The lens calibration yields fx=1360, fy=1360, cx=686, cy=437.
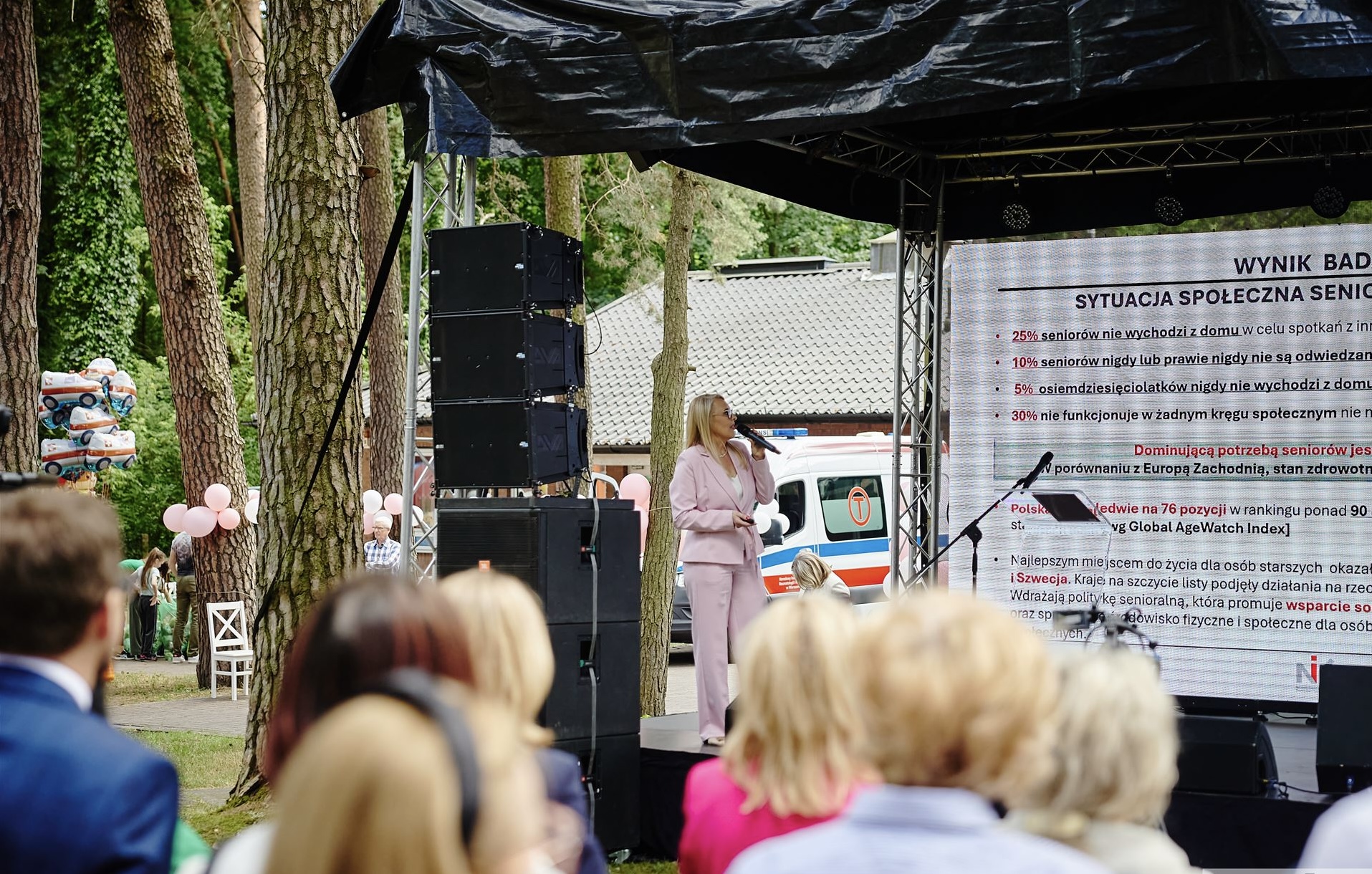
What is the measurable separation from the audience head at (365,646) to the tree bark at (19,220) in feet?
26.7

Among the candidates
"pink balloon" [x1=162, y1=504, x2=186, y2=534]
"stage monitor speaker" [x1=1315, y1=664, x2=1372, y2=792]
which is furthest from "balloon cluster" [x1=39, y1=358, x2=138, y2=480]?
"stage monitor speaker" [x1=1315, y1=664, x2=1372, y2=792]

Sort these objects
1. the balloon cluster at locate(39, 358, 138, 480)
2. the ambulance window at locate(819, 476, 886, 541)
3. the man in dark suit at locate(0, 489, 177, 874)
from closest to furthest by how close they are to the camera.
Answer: the man in dark suit at locate(0, 489, 177, 874)
the balloon cluster at locate(39, 358, 138, 480)
the ambulance window at locate(819, 476, 886, 541)

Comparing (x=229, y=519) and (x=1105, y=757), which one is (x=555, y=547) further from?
(x=229, y=519)

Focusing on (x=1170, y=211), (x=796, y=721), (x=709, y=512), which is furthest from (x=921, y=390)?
(x=796, y=721)

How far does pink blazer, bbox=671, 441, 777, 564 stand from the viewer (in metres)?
6.65

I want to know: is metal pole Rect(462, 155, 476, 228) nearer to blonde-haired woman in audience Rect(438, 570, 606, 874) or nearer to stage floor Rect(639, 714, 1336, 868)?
stage floor Rect(639, 714, 1336, 868)

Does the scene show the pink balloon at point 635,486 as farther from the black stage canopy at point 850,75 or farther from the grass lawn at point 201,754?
the black stage canopy at point 850,75

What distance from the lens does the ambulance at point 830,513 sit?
14859 mm

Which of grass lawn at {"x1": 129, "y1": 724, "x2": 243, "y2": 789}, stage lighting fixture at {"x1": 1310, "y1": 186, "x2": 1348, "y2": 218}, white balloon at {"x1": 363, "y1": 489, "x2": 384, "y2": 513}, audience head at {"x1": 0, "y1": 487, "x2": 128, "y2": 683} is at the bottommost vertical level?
grass lawn at {"x1": 129, "y1": 724, "x2": 243, "y2": 789}

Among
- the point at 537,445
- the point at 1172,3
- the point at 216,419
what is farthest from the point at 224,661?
the point at 1172,3

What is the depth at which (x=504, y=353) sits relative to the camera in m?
5.52

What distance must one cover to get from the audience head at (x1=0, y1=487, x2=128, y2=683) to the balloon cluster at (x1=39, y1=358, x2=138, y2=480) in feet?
40.4

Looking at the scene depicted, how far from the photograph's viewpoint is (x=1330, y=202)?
7246 millimetres

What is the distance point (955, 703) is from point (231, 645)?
12291 mm
